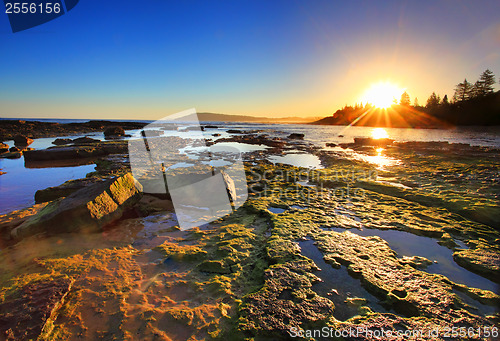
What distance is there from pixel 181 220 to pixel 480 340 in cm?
587

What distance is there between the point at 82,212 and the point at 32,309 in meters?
2.43

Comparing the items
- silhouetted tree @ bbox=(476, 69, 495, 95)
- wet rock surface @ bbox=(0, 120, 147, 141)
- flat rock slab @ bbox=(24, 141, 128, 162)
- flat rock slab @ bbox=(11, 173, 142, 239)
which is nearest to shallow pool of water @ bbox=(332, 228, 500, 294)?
flat rock slab @ bbox=(11, 173, 142, 239)

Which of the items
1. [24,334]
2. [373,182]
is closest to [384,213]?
[373,182]

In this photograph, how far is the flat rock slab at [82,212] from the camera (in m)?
4.35

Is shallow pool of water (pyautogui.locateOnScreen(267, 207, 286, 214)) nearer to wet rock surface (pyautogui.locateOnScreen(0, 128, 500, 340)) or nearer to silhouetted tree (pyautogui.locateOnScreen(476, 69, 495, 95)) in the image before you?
wet rock surface (pyautogui.locateOnScreen(0, 128, 500, 340))

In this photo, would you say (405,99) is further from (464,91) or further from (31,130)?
(31,130)

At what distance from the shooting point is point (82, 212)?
4543 mm

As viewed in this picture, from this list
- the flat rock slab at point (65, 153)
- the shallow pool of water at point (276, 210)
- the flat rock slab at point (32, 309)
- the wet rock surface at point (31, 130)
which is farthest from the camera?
the wet rock surface at point (31, 130)

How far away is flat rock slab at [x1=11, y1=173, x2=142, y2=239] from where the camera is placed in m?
4.35

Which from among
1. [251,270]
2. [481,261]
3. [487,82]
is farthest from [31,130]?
[487,82]

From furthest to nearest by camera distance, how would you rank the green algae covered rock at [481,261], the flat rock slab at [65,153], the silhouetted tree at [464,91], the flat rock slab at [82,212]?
the silhouetted tree at [464,91] < the flat rock slab at [65,153] < the flat rock slab at [82,212] < the green algae covered rock at [481,261]

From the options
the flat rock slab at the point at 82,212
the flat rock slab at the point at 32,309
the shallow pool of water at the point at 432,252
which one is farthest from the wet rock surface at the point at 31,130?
the shallow pool of water at the point at 432,252

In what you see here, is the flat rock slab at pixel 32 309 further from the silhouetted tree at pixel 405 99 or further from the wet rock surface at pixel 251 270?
the silhouetted tree at pixel 405 99

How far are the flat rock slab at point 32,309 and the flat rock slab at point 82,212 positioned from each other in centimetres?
182
